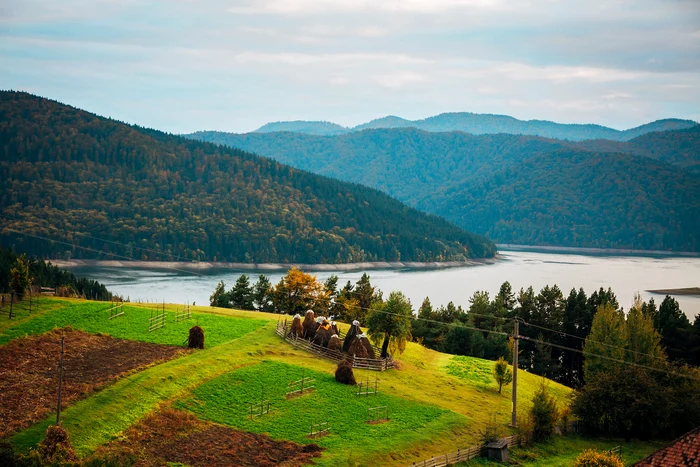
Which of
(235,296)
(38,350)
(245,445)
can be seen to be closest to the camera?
(245,445)

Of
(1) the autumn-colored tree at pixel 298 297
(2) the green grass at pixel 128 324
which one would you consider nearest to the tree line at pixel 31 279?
(2) the green grass at pixel 128 324

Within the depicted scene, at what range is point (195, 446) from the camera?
131 feet

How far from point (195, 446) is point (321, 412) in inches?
363

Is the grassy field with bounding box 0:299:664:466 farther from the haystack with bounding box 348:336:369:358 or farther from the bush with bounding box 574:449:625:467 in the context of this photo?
the bush with bounding box 574:449:625:467

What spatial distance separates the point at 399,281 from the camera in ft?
609

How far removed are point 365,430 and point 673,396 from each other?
23765 millimetres

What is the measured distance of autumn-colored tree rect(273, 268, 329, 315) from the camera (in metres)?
82.1

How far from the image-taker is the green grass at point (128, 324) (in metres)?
55.2

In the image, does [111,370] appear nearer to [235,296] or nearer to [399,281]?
[235,296]

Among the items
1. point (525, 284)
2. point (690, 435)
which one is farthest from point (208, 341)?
point (525, 284)

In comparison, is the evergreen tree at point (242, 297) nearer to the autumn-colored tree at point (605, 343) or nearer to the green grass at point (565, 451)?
the autumn-colored tree at point (605, 343)

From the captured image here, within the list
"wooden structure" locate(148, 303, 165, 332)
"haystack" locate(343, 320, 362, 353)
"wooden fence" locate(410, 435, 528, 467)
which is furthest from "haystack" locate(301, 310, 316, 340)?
"wooden fence" locate(410, 435, 528, 467)

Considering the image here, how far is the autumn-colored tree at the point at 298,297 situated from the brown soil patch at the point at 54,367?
2873cm

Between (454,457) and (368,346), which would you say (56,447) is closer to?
(454,457)
